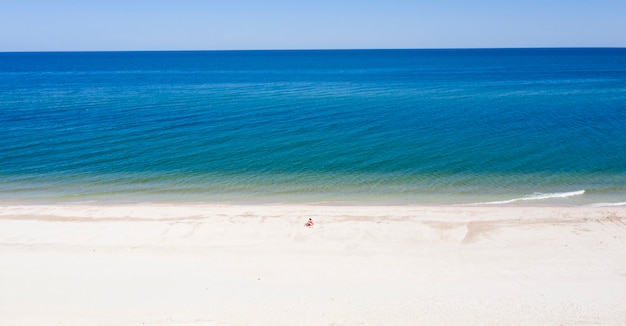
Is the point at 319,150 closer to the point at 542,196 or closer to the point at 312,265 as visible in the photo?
the point at 542,196

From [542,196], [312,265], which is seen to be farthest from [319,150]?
[312,265]

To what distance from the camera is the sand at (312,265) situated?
1345cm

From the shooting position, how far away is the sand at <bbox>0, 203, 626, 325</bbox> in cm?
1345

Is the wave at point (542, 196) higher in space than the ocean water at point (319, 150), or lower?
lower

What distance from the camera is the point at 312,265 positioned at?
16703 mm

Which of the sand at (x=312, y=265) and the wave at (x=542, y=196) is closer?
the sand at (x=312, y=265)

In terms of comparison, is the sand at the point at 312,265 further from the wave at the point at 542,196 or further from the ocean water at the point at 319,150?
the ocean water at the point at 319,150

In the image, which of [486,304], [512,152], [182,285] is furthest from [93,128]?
[486,304]

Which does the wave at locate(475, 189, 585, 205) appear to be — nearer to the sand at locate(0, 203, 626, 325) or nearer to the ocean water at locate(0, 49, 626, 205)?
the ocean water at locate(0, 49, 626, 205)

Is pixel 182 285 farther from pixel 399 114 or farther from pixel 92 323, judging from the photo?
pixel 399 114

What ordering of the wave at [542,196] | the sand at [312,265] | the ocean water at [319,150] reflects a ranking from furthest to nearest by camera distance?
the ocean water at [319,150], the wave at [542,196], the sand at [312,265]

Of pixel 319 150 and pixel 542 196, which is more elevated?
pixel 319 150

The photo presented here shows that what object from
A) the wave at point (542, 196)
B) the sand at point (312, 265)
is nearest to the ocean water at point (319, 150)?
the wave at point (542, 196)

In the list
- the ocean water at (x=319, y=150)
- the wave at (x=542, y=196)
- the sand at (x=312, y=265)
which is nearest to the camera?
the sand at (x=312, y=265)
